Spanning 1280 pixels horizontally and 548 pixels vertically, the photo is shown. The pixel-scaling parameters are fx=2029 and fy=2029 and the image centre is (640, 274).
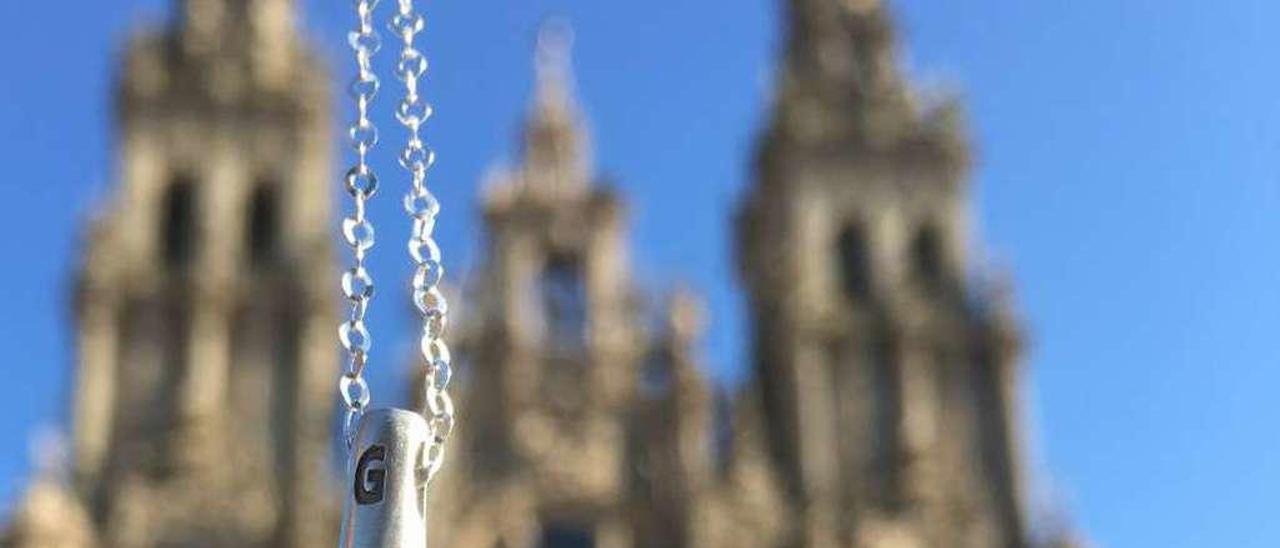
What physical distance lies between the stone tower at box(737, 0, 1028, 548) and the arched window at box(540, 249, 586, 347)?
2.47 metres

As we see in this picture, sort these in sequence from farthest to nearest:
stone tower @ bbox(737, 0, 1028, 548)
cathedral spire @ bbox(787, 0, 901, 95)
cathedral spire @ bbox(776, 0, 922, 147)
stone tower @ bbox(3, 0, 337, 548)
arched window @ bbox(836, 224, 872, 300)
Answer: cathedral spire @ bbox(787, 0, 901, 95) → cathedral spire @ bbox(776, 0, 922, 147) → arched window @ bbox(836, 224, 872, 300) → stone tower @ bbox(737, 0, 1028, 548) → stone tower @ bbox(3, 0, 337, 548)

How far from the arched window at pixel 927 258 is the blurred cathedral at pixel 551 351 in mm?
34

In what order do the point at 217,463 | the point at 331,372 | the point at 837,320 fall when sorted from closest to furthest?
the point at 217,463 → the point at 331,372 → the point at 837,320

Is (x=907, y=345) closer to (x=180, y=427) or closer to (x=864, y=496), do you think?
(x=864, y=496)

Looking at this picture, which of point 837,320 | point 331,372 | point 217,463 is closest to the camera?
point 217,463

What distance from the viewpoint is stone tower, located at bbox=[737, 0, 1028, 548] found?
22.8 metres

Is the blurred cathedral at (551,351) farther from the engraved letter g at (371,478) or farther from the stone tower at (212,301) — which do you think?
the engraved letter g at (371,478)

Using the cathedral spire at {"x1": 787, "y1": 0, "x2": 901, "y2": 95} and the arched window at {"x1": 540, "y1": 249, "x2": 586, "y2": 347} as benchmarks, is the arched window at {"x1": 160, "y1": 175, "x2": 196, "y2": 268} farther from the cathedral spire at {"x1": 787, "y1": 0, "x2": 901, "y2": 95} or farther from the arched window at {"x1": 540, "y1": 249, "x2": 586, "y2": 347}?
the cathedral spire at {"x1": 787, "y1": 0, "x2": 901, "y2": 95}

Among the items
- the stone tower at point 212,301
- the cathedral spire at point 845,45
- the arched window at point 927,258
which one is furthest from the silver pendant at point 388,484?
the cathedral spire at point 845,45

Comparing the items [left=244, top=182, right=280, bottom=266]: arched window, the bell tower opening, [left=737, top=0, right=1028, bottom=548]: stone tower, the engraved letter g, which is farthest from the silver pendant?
[left=244, top=182, right=280, bottom=266]: arched window

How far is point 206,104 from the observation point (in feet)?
80.5

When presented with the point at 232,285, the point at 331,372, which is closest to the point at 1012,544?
the point at 331,372

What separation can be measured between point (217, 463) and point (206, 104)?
533 cm

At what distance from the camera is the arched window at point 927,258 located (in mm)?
25094
